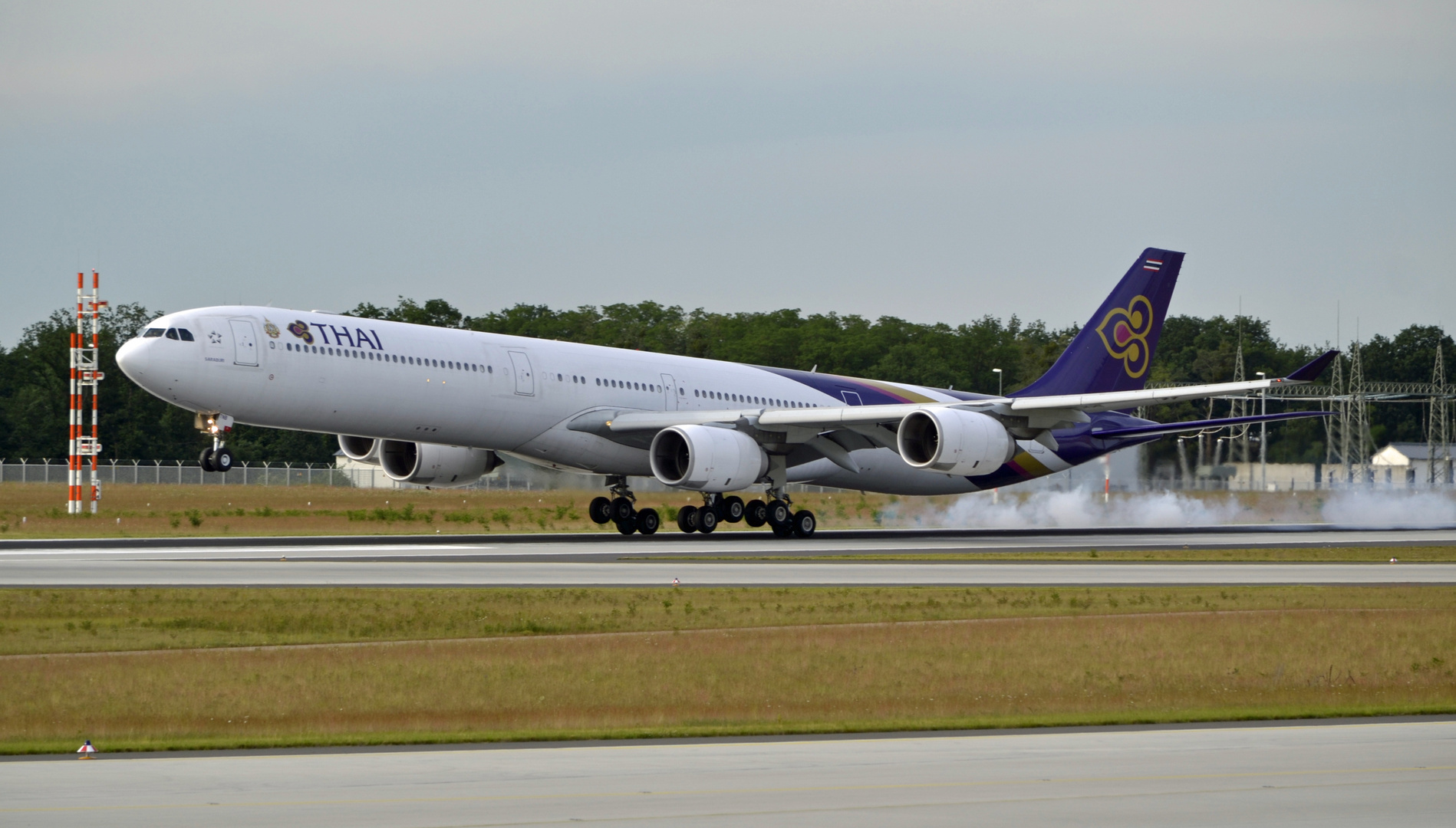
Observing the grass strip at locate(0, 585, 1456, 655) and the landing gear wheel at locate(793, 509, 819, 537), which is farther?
the landing gear wheel at locate(793, 509, 819, 537)

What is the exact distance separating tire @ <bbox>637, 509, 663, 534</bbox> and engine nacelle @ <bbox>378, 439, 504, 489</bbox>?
449 centimetres

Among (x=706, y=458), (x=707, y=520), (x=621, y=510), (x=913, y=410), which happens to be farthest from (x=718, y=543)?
(x=913, y=410)

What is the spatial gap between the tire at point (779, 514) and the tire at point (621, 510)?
12.5ft

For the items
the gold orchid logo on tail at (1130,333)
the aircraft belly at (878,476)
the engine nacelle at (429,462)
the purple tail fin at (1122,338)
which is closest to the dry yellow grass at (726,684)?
the engine nacelle at (429,462)

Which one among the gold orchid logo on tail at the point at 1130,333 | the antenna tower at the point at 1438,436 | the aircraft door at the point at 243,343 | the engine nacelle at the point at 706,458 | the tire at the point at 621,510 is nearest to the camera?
the aircraft door at the point at 243,343

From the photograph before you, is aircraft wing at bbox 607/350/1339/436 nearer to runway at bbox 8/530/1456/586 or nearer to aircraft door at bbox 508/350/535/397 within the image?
aircraft door at bbox 508/350/535/397

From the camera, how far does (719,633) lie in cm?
1831

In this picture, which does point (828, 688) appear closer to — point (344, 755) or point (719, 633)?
point (719, 633)

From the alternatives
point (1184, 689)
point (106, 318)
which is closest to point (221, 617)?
point (1184, 689)

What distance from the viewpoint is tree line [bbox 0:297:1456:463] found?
8600 cm

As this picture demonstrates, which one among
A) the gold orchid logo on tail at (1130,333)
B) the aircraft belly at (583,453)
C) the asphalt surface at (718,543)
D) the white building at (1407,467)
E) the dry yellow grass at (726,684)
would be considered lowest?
the asphalt surface at (718,543)

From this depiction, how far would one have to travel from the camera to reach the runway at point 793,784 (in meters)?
8.38

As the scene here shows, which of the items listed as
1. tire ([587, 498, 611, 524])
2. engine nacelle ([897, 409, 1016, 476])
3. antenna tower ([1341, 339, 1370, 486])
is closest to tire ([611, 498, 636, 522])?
tire ([587, 498, 611, 524])

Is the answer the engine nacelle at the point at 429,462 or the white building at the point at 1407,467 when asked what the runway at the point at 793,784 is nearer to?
the engine nacelle at the point at 429,462
